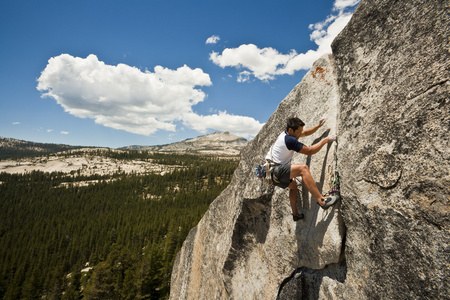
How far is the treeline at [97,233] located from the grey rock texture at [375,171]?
42.8m

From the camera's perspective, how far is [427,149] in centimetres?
384

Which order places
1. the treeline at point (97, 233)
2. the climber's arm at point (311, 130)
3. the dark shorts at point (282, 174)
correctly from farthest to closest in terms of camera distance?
the treeline at point (97, 233) → the climber's arm at point (311, 130) → the dark shorts at point (282, 174)

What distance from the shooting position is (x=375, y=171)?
15.5 feet

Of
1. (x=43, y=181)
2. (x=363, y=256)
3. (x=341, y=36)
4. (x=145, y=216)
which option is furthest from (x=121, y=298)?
(x=43, y=181)

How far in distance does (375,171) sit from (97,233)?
11823cm

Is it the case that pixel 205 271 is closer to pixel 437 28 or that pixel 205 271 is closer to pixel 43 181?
pixel 437 28

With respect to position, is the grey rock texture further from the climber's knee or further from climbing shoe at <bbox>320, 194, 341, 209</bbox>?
the climber's knee

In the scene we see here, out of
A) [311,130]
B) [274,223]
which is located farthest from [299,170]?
[274,223]

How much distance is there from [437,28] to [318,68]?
155 inches

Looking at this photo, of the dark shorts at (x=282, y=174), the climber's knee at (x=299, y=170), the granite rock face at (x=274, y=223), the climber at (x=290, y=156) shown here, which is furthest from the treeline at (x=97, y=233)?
the climber's knee at (x=299, y=170)

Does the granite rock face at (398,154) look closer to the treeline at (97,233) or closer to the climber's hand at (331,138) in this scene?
the climber's hand at (331,138)

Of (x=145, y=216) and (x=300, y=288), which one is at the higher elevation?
(x=300, y=288)

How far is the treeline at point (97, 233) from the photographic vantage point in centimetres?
4603

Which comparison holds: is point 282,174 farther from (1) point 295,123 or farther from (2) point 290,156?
(1) point 295,123
